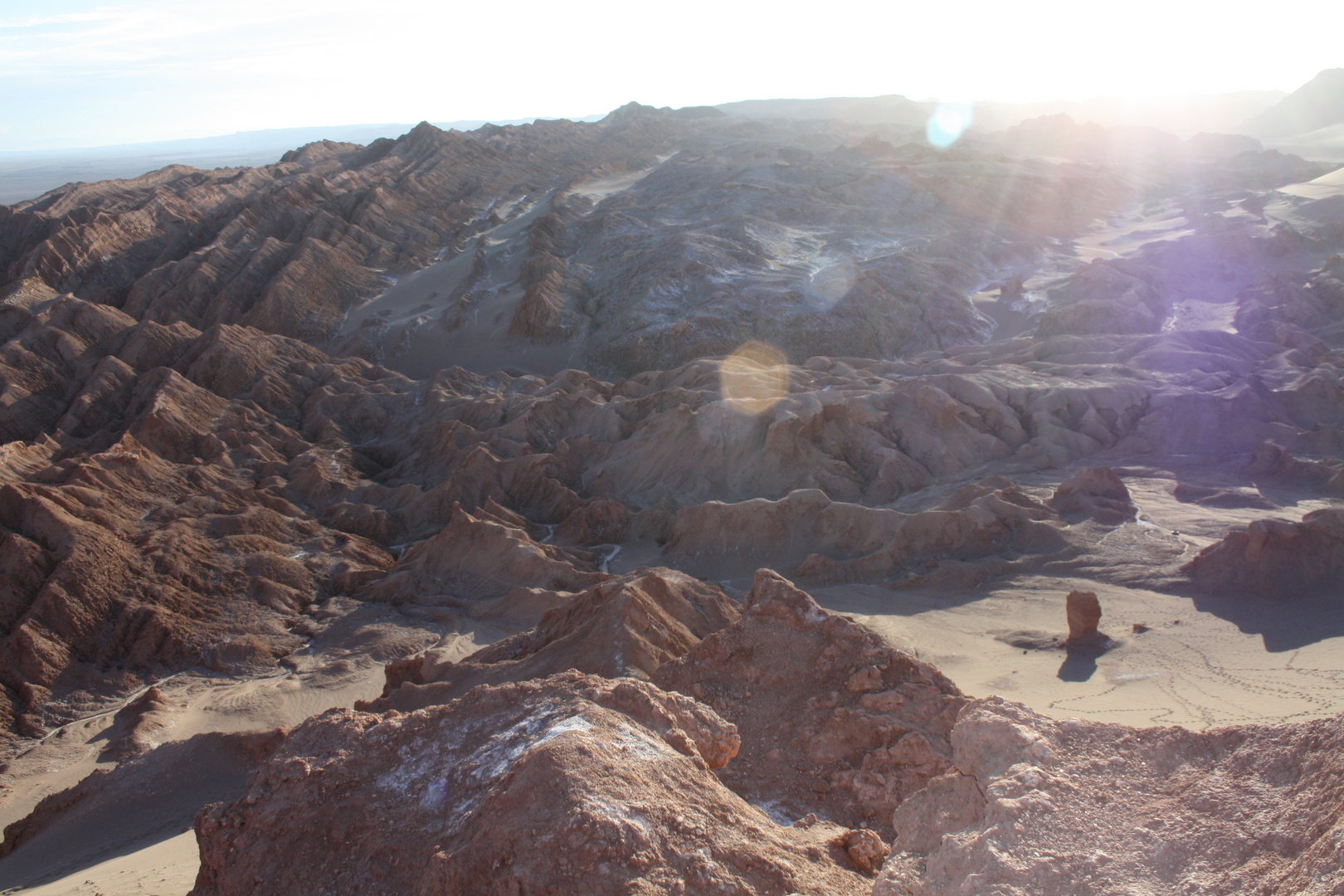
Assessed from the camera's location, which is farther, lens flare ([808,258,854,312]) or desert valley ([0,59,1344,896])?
lens flare ([808,258,854,312])

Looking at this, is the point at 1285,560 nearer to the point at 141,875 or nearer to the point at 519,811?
the point at 519,811

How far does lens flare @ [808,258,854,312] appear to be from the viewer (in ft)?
111

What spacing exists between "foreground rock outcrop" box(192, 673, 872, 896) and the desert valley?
0.03 metres

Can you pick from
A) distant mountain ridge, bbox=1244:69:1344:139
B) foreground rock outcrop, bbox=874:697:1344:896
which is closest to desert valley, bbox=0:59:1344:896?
foreground rock outcrop, bbox=874:697:1344:896

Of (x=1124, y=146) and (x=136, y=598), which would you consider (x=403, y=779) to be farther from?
(x=1124, y=146)

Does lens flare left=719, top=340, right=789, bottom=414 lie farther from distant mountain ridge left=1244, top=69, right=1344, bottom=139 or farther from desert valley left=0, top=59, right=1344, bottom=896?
distant mountain ridge left=1244, top=69, right=1344, bottom=139

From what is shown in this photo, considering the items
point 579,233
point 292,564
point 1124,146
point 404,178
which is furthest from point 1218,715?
point 1124,146

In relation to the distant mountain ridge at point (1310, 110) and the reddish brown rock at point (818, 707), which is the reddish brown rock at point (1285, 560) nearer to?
the reddish brown rock at point (818, 707)

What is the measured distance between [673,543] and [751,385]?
20.9 ft

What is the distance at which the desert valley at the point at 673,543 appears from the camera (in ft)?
13.9

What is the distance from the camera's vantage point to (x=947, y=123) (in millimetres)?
105875

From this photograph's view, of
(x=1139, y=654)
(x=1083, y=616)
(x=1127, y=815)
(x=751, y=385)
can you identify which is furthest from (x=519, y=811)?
(x=751, y=385)

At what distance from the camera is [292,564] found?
17.9 meters

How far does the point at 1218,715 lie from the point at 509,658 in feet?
25.9
